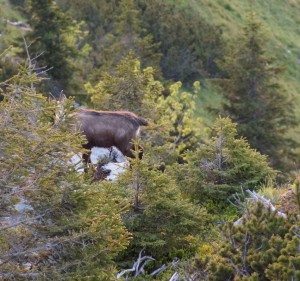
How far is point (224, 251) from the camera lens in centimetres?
671

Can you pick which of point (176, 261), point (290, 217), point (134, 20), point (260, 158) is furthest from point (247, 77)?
point (290, 217)

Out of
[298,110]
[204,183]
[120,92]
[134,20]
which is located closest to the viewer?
[204,183]

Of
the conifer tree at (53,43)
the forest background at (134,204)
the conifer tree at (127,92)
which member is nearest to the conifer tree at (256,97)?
the forest background at (134,204)

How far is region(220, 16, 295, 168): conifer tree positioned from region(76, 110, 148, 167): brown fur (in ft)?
42.6

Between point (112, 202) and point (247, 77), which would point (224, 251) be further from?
point (247, 77)

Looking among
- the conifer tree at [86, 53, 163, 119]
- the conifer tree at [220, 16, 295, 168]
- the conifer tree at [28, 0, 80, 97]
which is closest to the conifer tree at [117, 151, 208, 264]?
the conifer tree at [86, 53, 163, 119]

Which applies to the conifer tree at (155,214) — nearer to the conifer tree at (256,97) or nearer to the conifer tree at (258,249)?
the conifer tree at (258,249)

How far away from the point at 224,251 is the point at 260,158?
5.06 meters

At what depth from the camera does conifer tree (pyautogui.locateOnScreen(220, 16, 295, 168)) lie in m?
25.8

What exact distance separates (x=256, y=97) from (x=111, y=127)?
569 inches

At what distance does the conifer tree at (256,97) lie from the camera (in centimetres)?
2583

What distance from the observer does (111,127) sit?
520 inches

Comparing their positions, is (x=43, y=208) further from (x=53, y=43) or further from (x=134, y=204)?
(x=53, y=43)

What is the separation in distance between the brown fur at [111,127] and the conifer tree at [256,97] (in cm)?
1300
